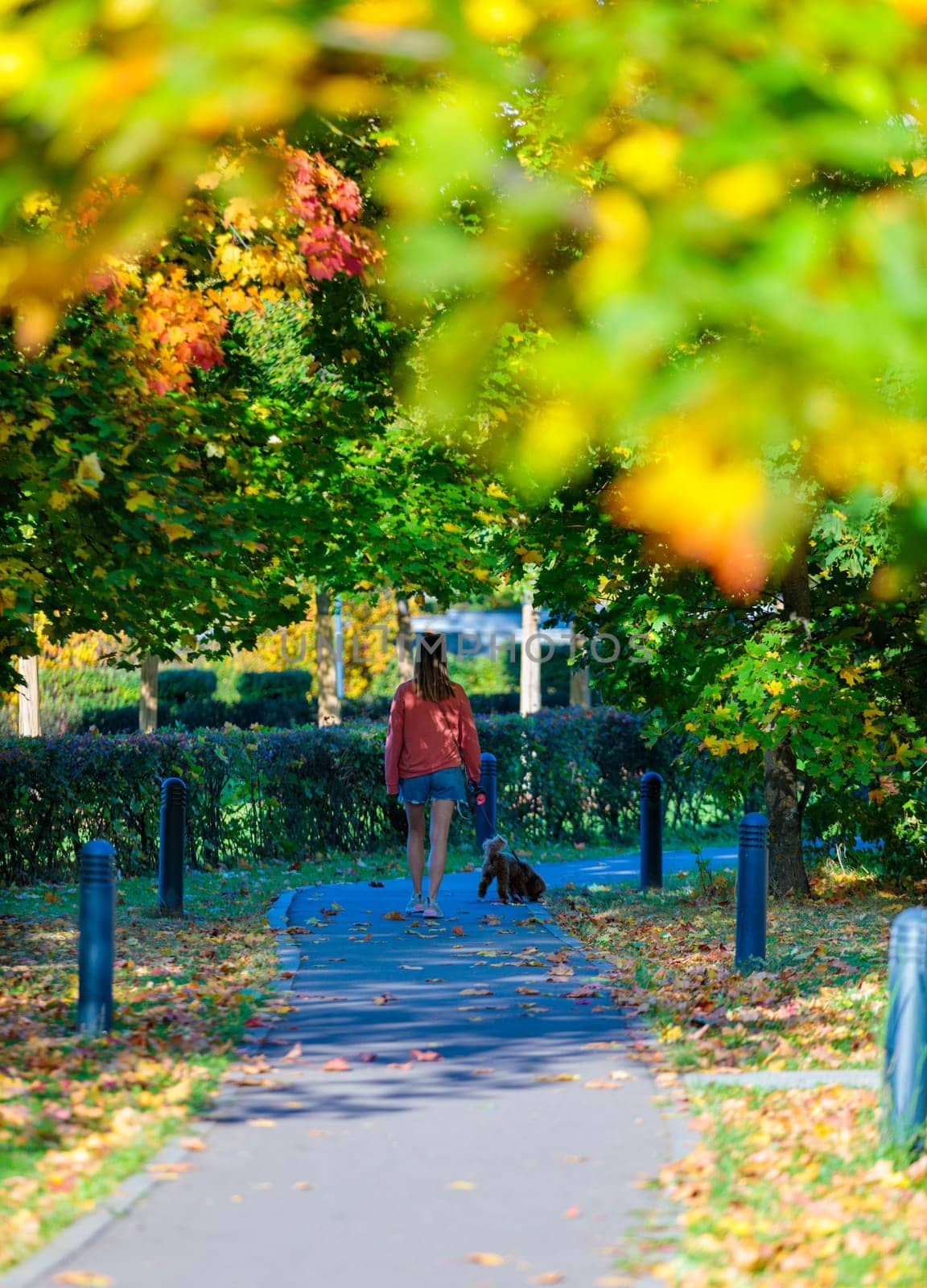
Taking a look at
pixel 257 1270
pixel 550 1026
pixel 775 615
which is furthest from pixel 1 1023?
pixel 775 615

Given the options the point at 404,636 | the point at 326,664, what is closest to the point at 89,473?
the point at 326,664

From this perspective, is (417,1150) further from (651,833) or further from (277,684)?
(277,684)

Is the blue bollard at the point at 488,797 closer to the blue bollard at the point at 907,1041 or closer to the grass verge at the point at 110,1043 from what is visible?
the grass verge at the point at 110,1043

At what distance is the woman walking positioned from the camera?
12844mm

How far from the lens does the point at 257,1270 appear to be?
4.94m

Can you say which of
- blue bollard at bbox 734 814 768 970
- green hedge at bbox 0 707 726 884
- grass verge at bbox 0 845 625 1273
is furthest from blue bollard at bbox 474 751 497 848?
blue bollard at bbox 734 814 768 970

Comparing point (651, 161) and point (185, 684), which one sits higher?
point (185, 684)

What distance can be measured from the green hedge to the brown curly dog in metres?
3.11

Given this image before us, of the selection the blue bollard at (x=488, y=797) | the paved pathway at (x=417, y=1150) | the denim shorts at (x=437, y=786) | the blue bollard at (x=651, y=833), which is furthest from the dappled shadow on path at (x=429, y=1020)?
the blue bollard at (x=488, y=797)

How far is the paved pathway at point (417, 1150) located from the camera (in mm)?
5027

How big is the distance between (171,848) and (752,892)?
5.18 metres

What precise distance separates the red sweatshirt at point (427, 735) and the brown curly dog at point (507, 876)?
1.52 m

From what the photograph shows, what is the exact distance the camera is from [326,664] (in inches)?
1176

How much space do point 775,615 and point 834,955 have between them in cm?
374
